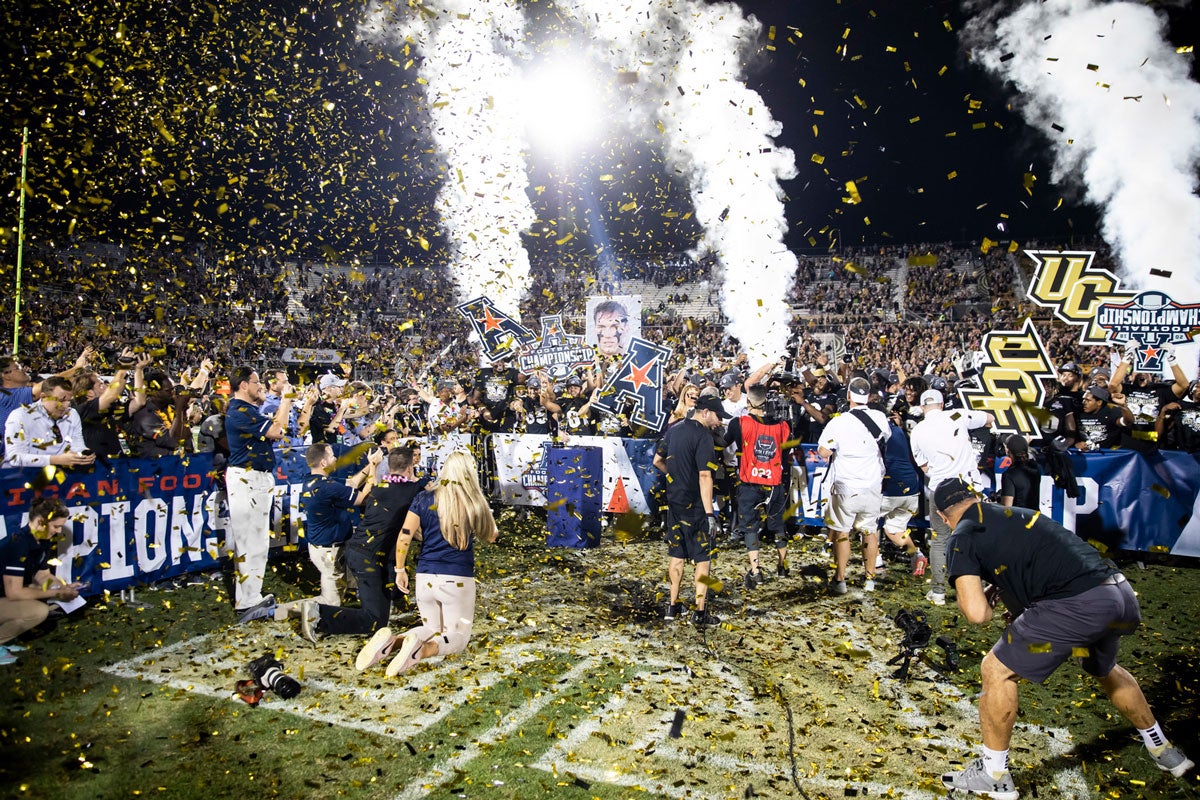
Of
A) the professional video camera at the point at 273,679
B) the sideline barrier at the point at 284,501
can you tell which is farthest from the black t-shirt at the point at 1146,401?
the professional video camera at the point at 273,679

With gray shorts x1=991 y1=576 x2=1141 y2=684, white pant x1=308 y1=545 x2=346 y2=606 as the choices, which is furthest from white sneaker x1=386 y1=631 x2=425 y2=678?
gray shorts x1=991 y1=576 x2=1141 y2=684

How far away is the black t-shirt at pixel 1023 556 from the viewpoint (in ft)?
14.2

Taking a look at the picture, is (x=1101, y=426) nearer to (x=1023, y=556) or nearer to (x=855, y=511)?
(x=855, y=511)

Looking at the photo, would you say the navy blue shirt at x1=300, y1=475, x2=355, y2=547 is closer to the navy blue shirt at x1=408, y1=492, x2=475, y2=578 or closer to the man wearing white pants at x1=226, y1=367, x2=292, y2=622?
the man wearing white pants at x1=226, y1=367, x2=292, y2=622

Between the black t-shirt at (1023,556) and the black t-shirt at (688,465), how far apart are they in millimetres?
3255

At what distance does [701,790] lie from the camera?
4309mm

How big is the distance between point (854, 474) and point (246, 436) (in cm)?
718

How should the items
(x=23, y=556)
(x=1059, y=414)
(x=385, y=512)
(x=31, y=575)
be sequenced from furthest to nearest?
(x=1059, y=414) → (x=385, y=512) → (x=31, y=575) → (x=23, y=556)

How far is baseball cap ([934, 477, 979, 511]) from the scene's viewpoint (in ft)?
15.2

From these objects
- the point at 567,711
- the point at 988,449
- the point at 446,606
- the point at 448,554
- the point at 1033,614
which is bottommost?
the point at 567,711

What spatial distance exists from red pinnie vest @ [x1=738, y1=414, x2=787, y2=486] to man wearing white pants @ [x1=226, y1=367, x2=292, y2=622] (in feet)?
19.4

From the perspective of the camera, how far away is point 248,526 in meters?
7.57

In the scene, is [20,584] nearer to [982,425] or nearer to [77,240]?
[982,425]

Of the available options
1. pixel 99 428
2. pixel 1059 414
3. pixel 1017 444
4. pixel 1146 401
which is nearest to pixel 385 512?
pixel 99 428
